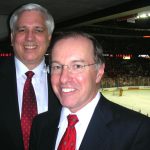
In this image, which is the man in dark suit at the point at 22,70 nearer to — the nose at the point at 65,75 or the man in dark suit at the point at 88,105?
the man in dark suit at the point at 88,105

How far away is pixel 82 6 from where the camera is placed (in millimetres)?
4906

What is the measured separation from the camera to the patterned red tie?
2.67 meters

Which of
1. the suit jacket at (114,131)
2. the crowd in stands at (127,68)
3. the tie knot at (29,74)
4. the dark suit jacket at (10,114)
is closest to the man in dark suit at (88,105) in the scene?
the suit jacket at (114,131)

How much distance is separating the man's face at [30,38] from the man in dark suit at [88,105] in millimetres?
831

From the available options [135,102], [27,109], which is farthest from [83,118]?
[135,102]

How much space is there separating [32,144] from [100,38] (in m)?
21.3

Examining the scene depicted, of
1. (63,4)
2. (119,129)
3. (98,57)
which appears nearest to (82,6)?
(63,4)

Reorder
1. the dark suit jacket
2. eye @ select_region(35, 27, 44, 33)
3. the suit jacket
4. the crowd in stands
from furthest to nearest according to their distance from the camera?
the crowd in stands < eye @ select_region(35, 27, 44, 33) < the dark suit jacket < the suit jacket

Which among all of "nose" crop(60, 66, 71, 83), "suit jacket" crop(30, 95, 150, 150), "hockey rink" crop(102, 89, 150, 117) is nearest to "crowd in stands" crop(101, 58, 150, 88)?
"hockey rink" crop(102, 89, 150, 117)

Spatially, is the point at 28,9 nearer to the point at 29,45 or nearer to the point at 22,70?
the point at 29,45

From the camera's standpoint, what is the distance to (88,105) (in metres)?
1.99

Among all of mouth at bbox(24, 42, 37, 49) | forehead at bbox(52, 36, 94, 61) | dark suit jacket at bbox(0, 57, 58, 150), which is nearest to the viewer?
forehead at bbox(52, 36, 94, 61)

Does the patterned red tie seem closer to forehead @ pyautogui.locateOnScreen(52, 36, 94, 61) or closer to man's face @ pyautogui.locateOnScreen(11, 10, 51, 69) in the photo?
man's face @ pyautogui.locateOnScreen(11, 10, 51, 69)

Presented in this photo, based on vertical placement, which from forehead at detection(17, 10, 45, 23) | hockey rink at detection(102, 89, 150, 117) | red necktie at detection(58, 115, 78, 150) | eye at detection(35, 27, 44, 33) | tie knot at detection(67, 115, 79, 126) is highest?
forehead at detection(17, 10, 45, 23)
